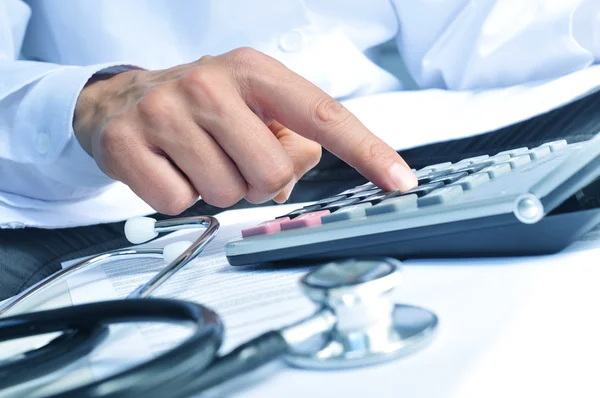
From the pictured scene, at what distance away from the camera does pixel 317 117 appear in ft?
1.43

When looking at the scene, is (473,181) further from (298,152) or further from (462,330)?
(298,152)

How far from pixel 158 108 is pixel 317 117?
115 mm

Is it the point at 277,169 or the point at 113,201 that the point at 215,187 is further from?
the point at 113,201

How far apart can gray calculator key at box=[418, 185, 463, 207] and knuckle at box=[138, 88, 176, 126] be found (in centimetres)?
22

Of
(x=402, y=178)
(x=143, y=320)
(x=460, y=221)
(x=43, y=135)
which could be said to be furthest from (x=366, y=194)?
(x=43, y=135)

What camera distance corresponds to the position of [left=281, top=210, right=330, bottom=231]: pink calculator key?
0.34m

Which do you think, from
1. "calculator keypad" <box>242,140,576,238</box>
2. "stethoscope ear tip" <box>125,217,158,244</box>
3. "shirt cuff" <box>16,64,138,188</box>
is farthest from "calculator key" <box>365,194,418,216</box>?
"shirt cuff" <box>16,64,138,188</box>

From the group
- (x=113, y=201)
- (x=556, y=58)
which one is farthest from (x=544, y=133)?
(x=113, y=201)

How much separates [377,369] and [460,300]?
2.7 inches

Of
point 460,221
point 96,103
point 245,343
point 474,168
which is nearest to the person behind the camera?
point 245,343

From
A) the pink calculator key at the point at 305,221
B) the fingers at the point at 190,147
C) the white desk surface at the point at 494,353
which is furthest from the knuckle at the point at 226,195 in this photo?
the white desk surface at the point at 494,353

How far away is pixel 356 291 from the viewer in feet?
0.60

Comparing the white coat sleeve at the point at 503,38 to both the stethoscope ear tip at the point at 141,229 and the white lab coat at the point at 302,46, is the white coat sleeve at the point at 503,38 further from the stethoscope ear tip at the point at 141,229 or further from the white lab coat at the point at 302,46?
the stethoscope ear tip at the point at 141,229

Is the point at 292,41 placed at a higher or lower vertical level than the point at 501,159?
higher
